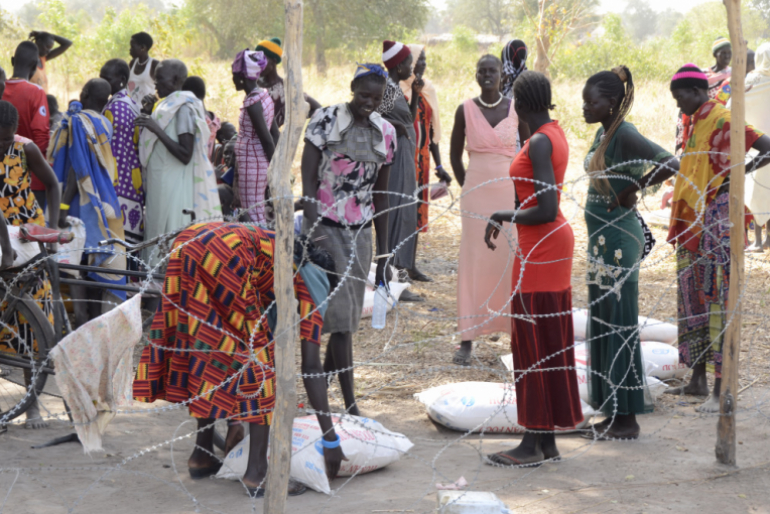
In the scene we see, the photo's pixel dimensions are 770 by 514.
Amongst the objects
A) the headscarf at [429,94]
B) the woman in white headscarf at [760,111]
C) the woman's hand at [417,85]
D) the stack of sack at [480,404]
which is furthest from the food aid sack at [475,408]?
the woman in white headscarf at [760,111]

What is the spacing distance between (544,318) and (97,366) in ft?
6.12

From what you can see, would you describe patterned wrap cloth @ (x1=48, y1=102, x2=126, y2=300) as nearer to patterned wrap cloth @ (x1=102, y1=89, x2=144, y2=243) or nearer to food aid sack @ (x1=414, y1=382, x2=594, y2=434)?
patterned wrap cloth @ (x1=102, y1=89, x2=144, y2=243)

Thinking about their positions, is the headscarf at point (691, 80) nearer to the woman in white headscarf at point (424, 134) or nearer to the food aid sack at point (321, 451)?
the food aid sack at point (321, 451)

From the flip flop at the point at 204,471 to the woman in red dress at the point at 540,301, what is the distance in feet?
4.09

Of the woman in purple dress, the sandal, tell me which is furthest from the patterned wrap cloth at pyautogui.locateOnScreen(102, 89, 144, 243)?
the sandal

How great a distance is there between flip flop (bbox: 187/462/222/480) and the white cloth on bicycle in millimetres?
575

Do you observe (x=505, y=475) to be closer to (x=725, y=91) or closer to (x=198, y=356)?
(x=198, y=356)

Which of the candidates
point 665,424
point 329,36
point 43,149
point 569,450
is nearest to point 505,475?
point 569,450

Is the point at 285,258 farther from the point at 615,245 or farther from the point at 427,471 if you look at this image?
the point at 615,245

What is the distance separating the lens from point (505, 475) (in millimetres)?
3309

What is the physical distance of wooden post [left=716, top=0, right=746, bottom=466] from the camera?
10.4 ft

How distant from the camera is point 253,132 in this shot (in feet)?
17.1

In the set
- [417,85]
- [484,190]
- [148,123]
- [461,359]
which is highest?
[417,85]

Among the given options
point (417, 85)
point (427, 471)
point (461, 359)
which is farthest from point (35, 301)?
point (417, 85)
